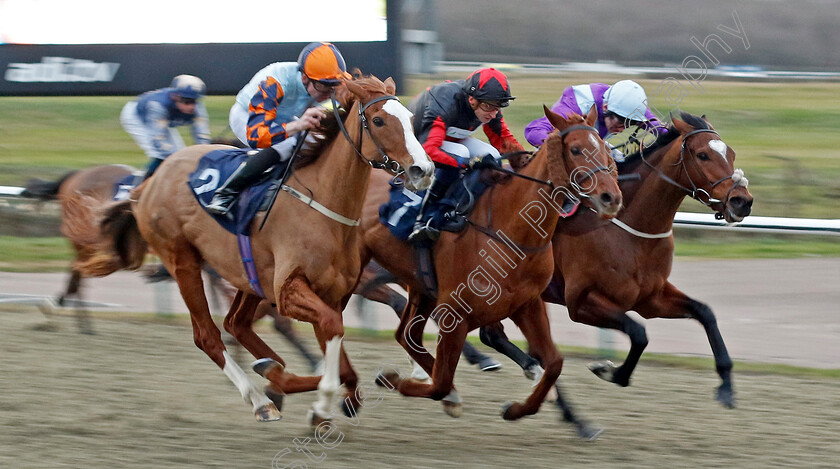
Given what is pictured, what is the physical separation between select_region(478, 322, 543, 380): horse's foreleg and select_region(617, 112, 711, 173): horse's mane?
1.08 metres

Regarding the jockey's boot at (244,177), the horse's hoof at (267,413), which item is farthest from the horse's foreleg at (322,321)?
the jockey's boot at (244,177)

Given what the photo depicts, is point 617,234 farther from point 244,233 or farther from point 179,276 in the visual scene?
point 179,276

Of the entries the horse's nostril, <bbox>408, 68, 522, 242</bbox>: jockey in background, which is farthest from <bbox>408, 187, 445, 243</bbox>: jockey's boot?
the horse's nostril

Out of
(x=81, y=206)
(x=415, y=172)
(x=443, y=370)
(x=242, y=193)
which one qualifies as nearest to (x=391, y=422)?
(x=443, y=370)

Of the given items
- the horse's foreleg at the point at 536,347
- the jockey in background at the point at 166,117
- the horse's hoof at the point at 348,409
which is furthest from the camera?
the jockey in background at the point at 166,117

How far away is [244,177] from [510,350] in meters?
1.62

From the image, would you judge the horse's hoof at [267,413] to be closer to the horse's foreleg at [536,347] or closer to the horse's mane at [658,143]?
the horse's foreleg at [536,347]

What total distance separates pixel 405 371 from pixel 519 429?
1.40 m

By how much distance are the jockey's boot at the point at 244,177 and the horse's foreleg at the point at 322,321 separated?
24.1 inches

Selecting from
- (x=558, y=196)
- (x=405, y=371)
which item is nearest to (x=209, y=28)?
(x=405, y=371)

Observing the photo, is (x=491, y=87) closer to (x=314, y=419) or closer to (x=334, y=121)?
(x=334, y=121)

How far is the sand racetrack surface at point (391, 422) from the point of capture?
4383mm

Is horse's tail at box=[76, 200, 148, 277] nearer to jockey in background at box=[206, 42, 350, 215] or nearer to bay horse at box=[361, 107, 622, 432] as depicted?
jockey in background at box=[206, 42, 350, 215]

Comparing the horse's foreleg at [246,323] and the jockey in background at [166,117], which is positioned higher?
the jockey in background at [166,117]
